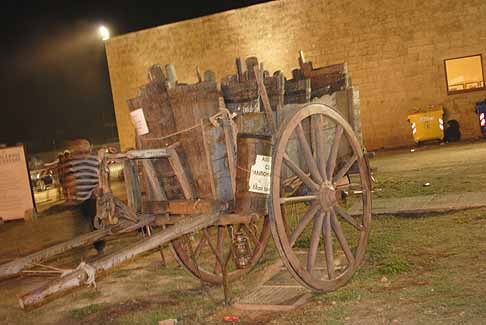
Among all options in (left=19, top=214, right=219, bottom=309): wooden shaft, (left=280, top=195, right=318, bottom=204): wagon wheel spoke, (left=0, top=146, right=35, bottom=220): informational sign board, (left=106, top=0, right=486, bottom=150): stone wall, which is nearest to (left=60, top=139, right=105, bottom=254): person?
(left=19, top=214, right=219, bottom=309): wooden shaft

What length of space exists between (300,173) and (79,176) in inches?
148

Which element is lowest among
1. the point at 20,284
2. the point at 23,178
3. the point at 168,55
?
the point at 20,284

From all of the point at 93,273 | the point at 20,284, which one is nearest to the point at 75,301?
the point at 20,284

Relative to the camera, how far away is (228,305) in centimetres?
543

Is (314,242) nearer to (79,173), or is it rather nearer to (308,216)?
(308,216)

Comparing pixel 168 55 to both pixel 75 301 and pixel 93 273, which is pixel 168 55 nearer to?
pixel 75 301

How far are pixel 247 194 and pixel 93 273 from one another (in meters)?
1.61

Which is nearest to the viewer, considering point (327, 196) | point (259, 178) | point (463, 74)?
point (259, 178)

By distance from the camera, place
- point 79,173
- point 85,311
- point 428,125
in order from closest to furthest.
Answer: point 85,311 → point 79,173 → point 428,125

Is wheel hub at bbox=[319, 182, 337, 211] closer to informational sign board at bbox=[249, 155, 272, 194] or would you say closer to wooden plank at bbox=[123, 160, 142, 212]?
informational sign board at bbox=[249, 155, 272, 194]

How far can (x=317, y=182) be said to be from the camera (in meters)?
5.24

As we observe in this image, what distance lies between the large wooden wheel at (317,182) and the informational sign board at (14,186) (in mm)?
9540

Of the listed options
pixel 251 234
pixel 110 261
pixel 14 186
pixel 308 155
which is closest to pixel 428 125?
pixel 14 186

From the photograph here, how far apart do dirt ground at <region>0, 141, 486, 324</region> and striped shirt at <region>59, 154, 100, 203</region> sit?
113cm
